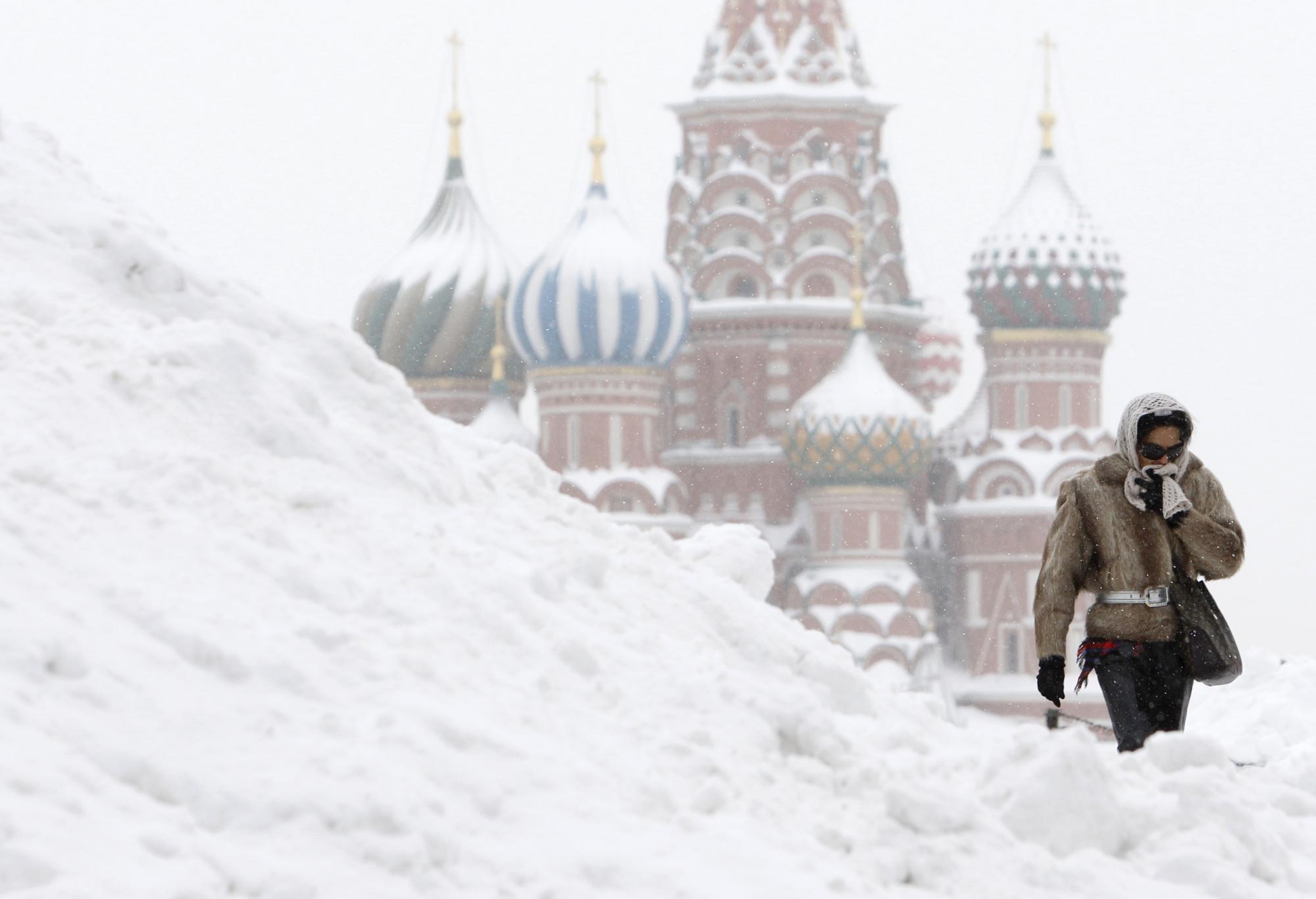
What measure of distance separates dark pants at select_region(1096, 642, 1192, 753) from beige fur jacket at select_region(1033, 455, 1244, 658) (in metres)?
0.04

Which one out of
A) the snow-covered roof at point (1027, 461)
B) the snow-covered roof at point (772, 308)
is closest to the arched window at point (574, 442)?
the snow-covered roof at point (772, 308)

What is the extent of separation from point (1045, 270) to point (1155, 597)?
28690 mm

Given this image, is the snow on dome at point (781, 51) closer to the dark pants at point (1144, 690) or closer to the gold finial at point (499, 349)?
the gold finial at point (499, 349)

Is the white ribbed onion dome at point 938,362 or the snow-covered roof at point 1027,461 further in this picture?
the white ribbed onion dome at point 938,362

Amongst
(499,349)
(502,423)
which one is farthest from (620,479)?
(499,349)

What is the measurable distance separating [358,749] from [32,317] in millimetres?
1689

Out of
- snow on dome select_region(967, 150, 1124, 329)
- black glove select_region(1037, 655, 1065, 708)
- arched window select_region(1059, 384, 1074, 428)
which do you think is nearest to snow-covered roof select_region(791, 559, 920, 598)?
arched window select_region(1059, 384, 1074, 428)

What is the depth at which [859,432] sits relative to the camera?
107 ft

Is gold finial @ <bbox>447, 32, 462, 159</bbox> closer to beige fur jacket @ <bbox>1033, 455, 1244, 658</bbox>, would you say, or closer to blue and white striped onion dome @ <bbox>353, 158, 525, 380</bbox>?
blue and white striped onion dome @ <bbox>353, 158, 525, 380</bbox>

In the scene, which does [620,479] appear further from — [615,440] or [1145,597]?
[1145,597]

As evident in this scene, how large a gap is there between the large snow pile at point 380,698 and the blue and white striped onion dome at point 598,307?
26452mm

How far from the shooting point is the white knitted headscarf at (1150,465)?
5082mm

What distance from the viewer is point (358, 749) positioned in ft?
14.3

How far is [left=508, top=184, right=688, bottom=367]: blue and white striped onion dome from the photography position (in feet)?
107
